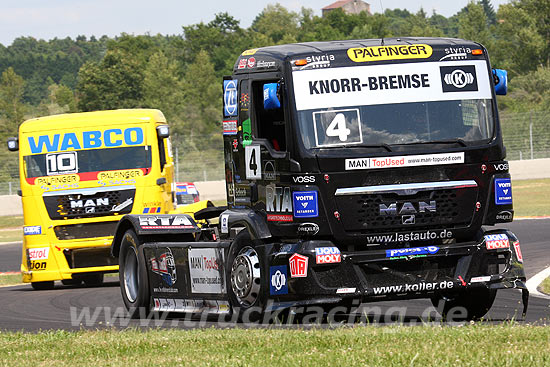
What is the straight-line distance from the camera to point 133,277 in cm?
1351

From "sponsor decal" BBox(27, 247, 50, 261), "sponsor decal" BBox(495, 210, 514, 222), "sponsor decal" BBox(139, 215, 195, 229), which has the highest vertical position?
"sponsor decal" BBox(495, 210, 514, 222)

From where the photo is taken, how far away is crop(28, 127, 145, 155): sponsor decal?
17.7 metres

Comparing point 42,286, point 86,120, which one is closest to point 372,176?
point 86,120

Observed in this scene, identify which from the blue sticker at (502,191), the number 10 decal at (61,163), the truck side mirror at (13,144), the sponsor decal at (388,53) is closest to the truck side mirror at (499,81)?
the sponsor decal at (388,53)

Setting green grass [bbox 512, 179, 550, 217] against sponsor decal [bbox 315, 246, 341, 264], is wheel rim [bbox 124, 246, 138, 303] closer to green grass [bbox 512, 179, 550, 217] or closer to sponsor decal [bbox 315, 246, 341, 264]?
sponsor decal [bbox 315, 246, 341, 264]

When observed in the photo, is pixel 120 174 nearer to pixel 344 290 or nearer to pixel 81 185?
pixel 81 185

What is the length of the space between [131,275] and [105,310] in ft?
1.82

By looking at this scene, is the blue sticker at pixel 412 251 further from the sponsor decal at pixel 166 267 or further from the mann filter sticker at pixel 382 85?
the sponsor decal at pixel 166 267

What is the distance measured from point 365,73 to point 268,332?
2816 mm

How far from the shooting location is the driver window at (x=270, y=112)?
34.2 feet

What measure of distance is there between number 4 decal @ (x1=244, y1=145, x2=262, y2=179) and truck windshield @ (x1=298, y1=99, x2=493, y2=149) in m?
0.84

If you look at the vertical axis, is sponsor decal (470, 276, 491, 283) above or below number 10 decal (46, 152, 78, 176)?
below

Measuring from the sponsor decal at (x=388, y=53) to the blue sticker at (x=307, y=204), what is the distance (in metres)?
1.53

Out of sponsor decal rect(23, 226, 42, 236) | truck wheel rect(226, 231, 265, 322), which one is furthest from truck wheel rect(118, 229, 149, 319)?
sponsor decal rect(23, 226, 42, 236)
